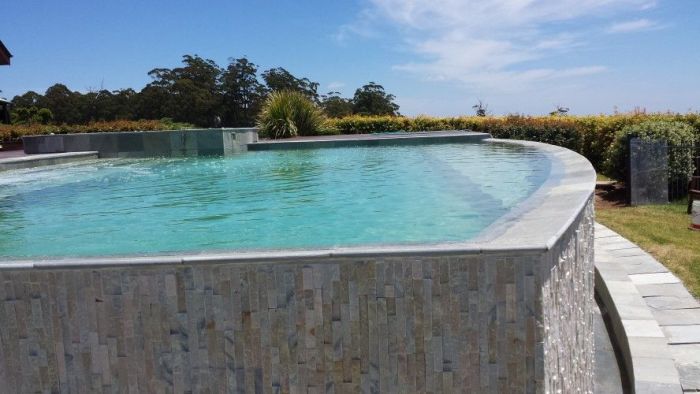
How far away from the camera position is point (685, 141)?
1082 cm

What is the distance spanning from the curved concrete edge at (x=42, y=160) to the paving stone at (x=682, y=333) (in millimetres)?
10718

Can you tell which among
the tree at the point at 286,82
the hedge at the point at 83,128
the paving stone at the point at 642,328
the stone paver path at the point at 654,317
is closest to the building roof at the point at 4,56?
the hedge at the point at 83,128

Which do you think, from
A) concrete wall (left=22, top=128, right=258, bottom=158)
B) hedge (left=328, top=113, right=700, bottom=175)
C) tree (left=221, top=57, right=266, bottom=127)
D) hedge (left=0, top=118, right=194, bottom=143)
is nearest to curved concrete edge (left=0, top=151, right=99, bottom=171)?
concrete wall (left=22, top=128, right=258, bottom=158)

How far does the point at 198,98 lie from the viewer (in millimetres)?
39500

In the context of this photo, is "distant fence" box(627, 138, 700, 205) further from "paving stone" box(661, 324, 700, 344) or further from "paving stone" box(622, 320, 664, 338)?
"paving stone" box(622, 320, 664, 338)

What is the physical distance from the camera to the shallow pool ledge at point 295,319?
2242 millimetres

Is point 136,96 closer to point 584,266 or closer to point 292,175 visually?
point 292,175

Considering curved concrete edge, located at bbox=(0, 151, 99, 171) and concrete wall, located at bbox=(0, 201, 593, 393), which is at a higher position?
curved concrete edge, located at bbox=(0, 151, 99, 171)

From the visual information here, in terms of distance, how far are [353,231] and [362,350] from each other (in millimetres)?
1206

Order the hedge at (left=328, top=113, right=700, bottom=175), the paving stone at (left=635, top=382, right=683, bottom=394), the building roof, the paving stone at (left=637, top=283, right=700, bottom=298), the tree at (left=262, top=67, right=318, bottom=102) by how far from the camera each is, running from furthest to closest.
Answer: the tree at (left=262, top=67, right=318, bottom=102), the building roof, the hedge at (left=328, top=113, right=700, bottom=175), the paving stone at (left=637, top=283, right=700, bottom=298), the paving stone at (left=635, top=382, right=683, bottom=394)

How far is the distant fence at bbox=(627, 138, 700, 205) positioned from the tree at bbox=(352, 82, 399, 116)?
3255 cm

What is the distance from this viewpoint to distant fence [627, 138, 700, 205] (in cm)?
1037

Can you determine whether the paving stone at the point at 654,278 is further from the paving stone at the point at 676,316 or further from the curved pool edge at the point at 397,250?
the curved pool edge at the point at 397,250

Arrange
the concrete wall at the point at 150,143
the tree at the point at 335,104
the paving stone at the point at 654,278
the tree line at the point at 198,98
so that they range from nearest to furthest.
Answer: the paving stone at the point at 654,278
the concrete wall at the point at 150,143
the tree line at the point at 198,98
the tree at the point at 335,104
